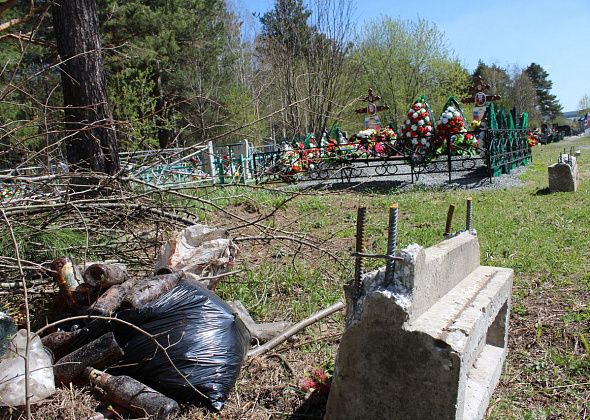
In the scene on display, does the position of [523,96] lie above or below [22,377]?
above

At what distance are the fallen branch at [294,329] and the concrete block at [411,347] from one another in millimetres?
883

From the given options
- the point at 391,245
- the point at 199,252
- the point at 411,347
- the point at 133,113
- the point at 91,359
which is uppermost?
the point at 133,113

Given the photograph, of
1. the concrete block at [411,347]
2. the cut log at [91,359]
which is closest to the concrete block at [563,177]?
the concrete block at [411,347]

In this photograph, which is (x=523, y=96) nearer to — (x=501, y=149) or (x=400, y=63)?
(x=400, y=63)

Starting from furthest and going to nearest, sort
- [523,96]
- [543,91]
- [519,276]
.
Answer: [543,91] < [523,96] < [519,276]

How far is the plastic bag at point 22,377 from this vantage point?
6.73 feet

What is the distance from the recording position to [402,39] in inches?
1192

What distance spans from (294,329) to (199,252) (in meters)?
0.82

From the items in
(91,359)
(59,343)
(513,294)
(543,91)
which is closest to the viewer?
(91,359)

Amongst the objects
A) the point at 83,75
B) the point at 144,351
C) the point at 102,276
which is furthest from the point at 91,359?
the point at 83,75

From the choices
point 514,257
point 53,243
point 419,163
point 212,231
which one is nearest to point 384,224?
point 514,257

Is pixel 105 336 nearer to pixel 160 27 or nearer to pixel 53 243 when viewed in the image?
pixel 53 243

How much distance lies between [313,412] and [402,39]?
102ft

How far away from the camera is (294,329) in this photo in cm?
297
